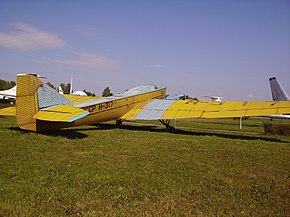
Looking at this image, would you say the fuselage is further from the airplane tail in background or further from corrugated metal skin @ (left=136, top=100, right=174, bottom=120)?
the airplane tail in background

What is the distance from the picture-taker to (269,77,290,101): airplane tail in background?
25219 millimetres

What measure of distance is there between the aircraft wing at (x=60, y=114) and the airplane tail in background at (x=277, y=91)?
72.5 ft

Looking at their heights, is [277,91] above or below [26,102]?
above

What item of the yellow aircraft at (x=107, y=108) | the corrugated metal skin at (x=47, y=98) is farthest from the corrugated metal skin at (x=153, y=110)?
the corrugated metal skin at (x=47, y=98)

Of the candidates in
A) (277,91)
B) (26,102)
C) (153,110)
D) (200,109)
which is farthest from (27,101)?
(277,91)

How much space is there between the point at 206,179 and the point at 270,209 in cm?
169

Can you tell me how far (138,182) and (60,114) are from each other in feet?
21.5

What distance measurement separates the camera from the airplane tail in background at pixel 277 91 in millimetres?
25219

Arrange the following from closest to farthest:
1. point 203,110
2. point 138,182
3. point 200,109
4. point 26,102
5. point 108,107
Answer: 1. point 138,182
2. point 26,102
3. point 203,110
4. point 200,109
5. point 108,107

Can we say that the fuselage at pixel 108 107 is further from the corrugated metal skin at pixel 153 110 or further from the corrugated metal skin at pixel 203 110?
the corrugated metal skin at pixel 153 110

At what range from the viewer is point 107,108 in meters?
15.0

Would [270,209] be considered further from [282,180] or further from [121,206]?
[121,206]

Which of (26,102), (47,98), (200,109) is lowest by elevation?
(200,109)

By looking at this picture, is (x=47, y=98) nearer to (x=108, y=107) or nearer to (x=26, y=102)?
(x=26, y=102)
